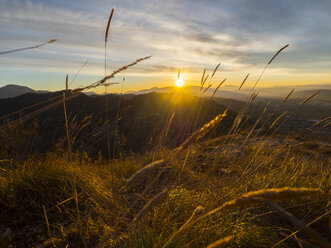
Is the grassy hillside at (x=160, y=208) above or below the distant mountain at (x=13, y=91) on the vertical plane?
below

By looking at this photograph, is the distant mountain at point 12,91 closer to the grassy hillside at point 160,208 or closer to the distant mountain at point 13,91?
the distant mountain at point 13,91

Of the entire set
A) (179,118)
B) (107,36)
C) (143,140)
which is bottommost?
(143,140)

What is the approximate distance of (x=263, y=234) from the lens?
1718 millimetres

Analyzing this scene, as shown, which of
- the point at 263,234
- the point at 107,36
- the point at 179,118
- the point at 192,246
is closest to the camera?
the point at 192,246

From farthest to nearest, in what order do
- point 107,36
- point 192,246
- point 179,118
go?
point 179,118, point 107,36, point 192,246

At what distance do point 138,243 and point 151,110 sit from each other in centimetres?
1329

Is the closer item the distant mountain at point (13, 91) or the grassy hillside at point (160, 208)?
the grassy hillside at point (160, 208)

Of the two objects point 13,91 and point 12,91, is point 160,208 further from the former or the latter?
point 12,91

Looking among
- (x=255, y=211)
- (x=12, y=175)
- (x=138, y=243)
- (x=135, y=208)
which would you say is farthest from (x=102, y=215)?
(x=255, y=211)

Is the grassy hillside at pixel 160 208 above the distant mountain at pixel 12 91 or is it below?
below

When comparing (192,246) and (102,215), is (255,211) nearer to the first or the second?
(192,246)

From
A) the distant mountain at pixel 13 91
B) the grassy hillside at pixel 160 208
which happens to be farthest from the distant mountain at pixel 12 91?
the grassy hillside at pixel 160 208

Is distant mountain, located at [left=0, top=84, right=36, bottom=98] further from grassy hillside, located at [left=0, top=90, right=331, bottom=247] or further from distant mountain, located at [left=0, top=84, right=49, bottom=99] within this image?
grassy hillside, located at [left=0, top=90, right=331, bottom=247]

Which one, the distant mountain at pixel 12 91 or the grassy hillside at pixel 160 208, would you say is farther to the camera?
the distant mountain at pixel 12 91
